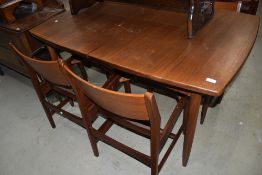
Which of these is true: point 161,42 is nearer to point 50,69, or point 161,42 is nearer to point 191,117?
point 191,117

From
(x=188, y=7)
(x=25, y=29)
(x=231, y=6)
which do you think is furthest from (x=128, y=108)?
(x=25, y=29)

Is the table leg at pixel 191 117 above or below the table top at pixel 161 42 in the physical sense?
below

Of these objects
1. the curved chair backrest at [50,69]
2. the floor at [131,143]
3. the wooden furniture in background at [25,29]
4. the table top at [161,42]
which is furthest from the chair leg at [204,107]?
the wooden furniture in background at [25,29]

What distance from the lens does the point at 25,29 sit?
5.43 ft

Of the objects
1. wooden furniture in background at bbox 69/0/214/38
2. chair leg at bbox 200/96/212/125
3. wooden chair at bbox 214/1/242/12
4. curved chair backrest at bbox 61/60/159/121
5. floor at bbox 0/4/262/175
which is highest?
wooden furniture in background at bbox 69/0/214/38

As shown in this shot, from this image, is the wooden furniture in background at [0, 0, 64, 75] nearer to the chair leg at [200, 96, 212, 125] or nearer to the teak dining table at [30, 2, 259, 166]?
the teak dining table at [30, 2, 259, 166]

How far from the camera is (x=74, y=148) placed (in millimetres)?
1696

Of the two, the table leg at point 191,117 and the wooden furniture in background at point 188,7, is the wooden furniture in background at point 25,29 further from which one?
the table leg at point 191,117

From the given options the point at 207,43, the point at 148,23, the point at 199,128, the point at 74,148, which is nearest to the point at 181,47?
the point at 207,43

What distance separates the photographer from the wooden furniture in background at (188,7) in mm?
1108

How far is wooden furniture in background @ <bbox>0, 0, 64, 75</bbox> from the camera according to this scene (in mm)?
1684

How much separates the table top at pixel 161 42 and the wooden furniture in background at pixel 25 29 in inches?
10.5

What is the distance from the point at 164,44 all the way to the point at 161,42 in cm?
3

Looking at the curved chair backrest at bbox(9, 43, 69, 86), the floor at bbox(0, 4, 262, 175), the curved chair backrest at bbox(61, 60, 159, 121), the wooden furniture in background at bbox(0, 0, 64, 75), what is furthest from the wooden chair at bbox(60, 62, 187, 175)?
the wooden furniture in background at bbox(0, 0, 64, 75)
